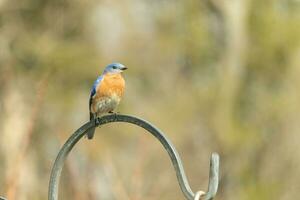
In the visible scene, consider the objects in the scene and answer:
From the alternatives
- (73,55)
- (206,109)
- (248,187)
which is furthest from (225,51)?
(73,55)

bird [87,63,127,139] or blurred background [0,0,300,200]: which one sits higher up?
bird [87,63,127,139]

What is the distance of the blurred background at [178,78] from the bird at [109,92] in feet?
27.7

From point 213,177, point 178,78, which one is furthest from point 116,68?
point 178,78

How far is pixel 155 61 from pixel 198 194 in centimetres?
1323

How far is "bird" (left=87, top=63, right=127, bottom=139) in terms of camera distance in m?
5.81

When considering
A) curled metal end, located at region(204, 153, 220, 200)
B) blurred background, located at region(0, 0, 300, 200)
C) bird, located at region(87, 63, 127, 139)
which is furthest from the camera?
blurred background, located at region(0, 0, 300, 200)

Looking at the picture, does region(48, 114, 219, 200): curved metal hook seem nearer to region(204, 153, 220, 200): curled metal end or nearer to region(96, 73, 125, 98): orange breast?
region(204, 153, 220, 200): curled metal end

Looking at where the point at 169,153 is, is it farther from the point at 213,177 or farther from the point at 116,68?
the point at 116,68

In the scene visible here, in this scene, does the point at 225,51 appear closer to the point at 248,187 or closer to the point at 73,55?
the point at 248,187

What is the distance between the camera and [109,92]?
5.83 meters

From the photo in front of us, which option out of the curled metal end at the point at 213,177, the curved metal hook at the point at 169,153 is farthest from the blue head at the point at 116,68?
the curled metal end at the point at 213,177

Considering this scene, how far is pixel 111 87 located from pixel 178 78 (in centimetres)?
1233

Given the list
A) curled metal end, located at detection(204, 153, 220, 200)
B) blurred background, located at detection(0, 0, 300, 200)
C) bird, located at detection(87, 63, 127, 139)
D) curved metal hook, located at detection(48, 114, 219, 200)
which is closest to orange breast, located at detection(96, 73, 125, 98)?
bird, located at detection(87, 63, 127, 139)

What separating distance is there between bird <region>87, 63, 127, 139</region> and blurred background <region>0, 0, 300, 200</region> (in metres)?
8.43
